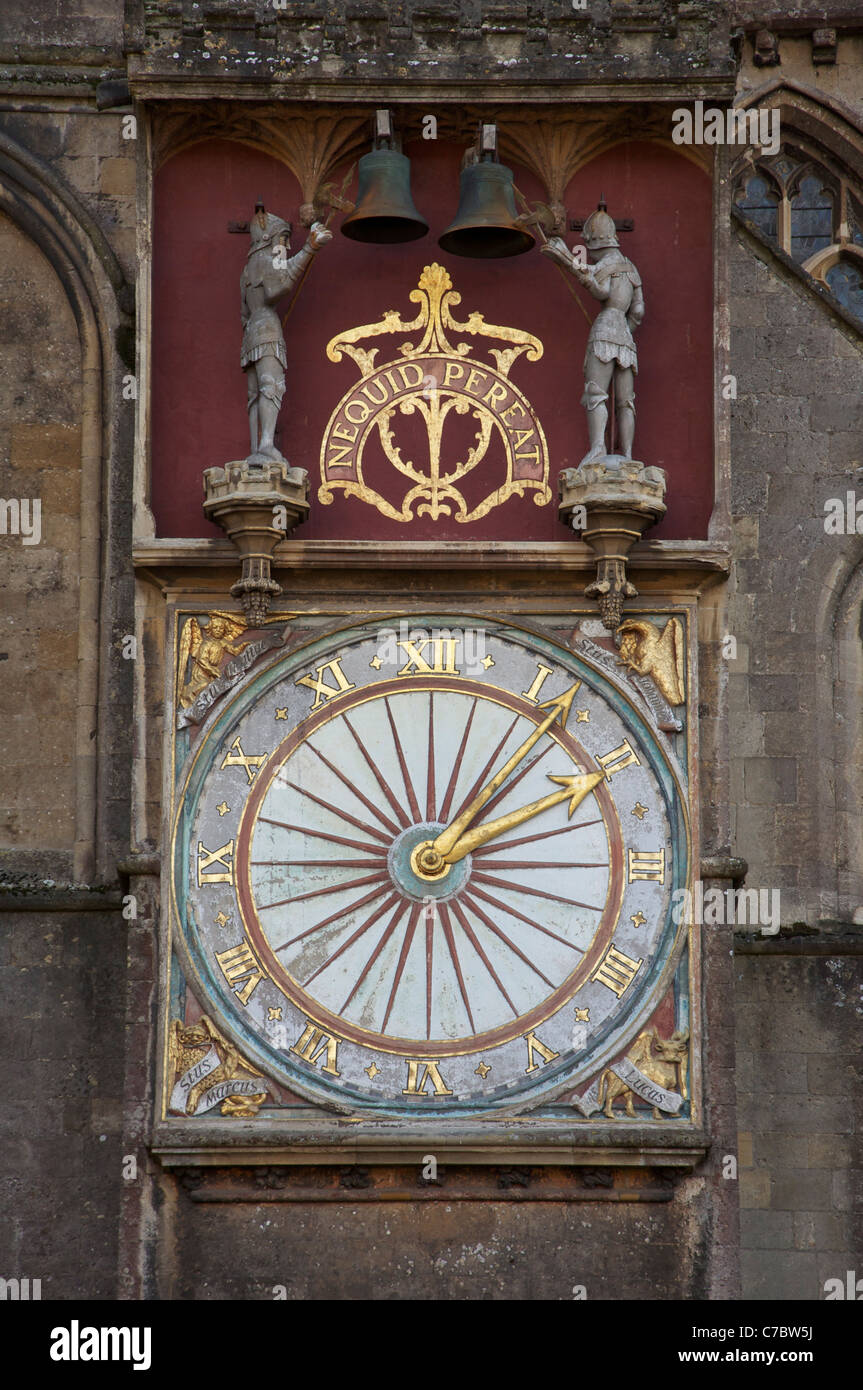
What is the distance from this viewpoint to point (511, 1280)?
1252 centimetres

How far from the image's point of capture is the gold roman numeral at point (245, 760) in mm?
13008

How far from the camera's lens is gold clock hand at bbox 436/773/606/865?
12.9m

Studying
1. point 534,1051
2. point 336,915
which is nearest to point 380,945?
point 336,915

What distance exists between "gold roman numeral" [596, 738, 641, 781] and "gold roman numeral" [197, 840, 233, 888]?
1.52 m

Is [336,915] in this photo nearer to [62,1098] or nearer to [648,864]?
[648,864]

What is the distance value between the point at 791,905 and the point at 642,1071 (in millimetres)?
2114

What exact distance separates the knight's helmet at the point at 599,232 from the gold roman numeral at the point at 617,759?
6.77 ft

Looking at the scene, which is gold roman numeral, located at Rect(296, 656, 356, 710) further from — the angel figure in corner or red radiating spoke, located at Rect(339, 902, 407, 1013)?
red radiating spoke, located at Rect(339, 902, 407, 1013)

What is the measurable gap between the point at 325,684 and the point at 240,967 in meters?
1.19

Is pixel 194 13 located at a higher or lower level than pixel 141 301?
higher

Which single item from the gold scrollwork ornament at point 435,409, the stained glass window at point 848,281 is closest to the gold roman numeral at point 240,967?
the gold scrollwork ornament at point 435,409

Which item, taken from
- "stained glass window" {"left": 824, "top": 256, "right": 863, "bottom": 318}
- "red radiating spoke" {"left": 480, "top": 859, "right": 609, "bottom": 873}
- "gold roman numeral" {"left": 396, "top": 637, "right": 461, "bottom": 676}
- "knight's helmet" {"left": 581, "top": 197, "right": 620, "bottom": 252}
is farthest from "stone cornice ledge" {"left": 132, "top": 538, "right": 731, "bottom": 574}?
"stained glass window" {"left": 824, "top": 256, "right": 863, "bottom": 318}

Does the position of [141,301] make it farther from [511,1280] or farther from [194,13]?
[511,1280]

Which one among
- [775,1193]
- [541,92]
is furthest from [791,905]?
[541,92]
